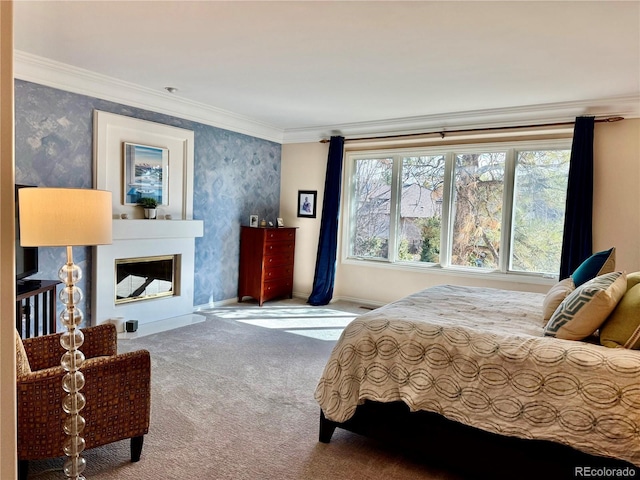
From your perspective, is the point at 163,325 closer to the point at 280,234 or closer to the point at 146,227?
the point at 146,227

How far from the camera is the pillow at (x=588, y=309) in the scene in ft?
6.19

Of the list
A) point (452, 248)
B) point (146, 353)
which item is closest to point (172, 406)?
point (146, 353)

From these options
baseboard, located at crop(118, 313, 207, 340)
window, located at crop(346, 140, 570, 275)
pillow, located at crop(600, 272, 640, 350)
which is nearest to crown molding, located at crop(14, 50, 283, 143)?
window, located at crop(346, 140, 570, 275)

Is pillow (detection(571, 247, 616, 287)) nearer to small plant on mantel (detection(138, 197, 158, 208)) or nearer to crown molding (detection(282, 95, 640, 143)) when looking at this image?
crown molding (detection(282, 95, 640, 143))

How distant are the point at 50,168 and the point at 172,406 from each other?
2.49 m

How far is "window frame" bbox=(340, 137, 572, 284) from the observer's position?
189 inches

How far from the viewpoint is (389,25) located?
267 centimetres

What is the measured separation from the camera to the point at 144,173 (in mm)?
4473

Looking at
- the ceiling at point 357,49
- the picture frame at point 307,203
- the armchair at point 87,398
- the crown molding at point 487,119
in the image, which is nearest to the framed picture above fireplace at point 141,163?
the ceiling at point 357,49

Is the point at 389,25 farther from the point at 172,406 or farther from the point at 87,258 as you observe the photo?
the point at 87,258

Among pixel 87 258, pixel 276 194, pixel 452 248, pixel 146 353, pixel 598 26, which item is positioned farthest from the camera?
pixel 276 194

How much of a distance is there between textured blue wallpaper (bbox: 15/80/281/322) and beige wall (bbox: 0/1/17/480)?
3128 mm

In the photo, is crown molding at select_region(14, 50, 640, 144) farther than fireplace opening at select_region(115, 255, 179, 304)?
No

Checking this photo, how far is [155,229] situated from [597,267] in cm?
405
